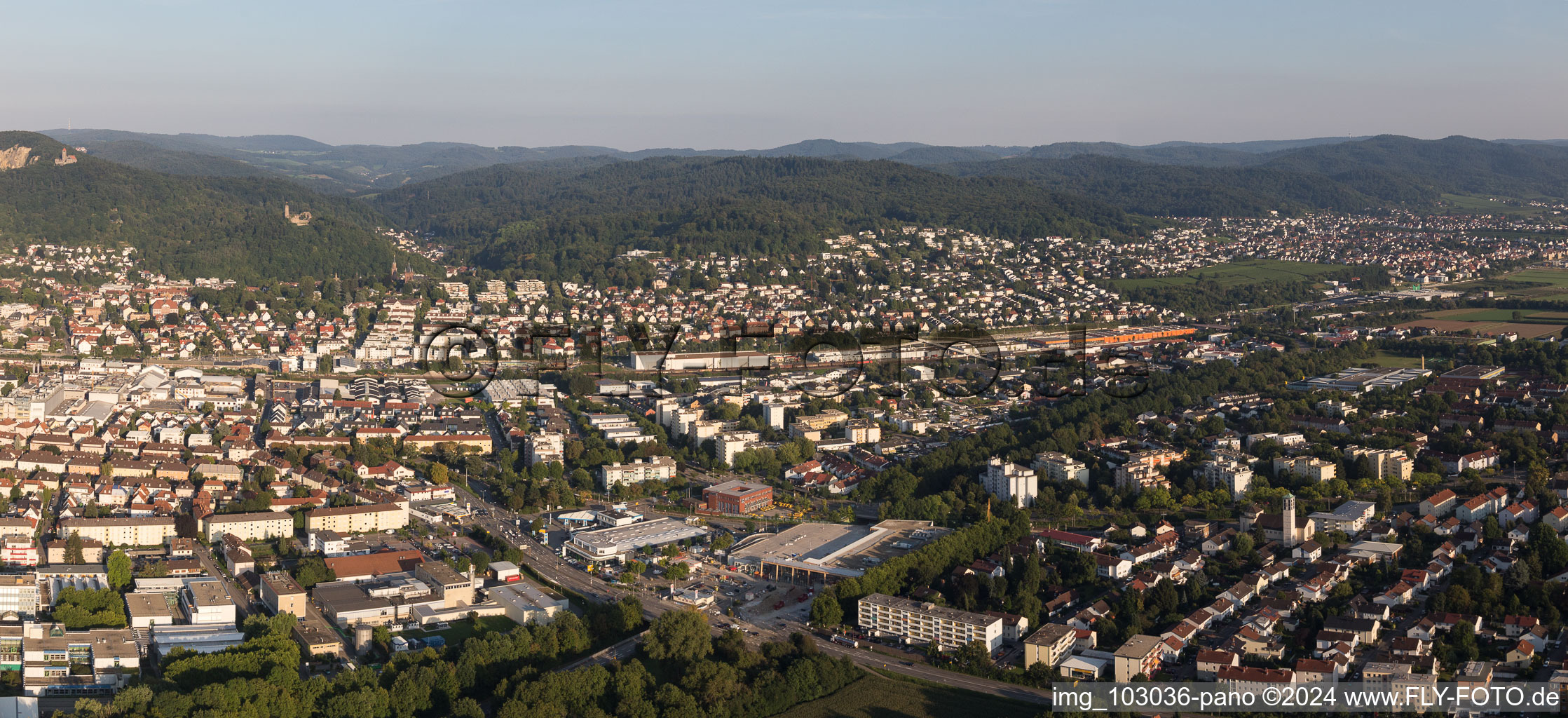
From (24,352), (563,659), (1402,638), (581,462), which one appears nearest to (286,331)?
(24,352)

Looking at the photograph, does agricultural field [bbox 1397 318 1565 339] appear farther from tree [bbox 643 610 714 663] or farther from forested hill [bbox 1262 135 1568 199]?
forested hill [bbox 1262 135 1568 199]

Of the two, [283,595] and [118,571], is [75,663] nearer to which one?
[283,595]

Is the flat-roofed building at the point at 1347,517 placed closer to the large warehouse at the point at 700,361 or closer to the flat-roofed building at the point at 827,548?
the flat-roofed building at the point at 827,548

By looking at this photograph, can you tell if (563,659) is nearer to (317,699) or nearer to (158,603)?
(317,699)

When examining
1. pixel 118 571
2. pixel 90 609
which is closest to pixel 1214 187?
pixel 118 571

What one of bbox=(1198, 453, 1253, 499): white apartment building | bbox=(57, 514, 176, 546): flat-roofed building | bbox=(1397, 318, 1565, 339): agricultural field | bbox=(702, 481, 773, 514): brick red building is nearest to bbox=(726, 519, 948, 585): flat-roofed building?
bbox=(702, 481, 773, 514): brick red building

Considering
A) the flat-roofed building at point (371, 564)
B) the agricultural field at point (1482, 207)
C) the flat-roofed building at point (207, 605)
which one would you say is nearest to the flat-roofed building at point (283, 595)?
the flat-roofed building at point (207, 605)
